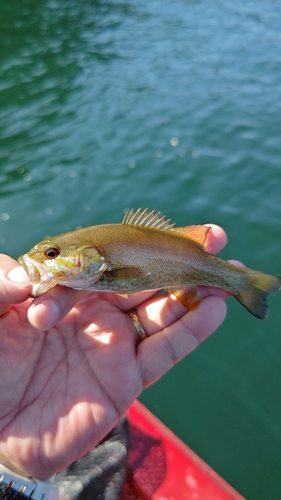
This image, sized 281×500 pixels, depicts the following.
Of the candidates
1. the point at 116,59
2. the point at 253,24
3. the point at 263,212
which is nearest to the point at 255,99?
the point at 263,212

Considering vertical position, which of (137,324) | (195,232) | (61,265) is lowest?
(137,324)

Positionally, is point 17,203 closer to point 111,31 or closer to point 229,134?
point 229,134

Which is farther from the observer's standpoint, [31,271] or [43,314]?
[31,271]

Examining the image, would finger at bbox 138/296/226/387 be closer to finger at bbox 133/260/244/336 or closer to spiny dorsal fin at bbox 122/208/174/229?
finger at bbox 133/260/244/336

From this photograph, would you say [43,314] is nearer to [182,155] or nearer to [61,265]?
[61,265]

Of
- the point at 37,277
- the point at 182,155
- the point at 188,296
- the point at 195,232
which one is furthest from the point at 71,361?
the point at 182,155

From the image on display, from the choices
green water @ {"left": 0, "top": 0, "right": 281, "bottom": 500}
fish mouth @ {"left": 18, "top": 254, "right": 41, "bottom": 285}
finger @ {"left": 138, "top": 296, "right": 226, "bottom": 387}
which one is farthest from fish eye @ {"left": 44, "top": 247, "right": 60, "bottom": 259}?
green water @ {"left": 0, "top": 0, "right": 281, "bottom": 500}

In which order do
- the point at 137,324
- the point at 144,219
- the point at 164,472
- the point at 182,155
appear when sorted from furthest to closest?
the point at 182,155
the point at 164,472
the point at 137,324
the point at 144,219

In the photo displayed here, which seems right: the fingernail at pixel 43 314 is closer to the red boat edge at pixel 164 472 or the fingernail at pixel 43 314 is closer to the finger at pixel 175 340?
the finger at pixel 175 340
